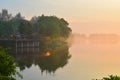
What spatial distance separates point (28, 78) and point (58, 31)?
8424 centimetres

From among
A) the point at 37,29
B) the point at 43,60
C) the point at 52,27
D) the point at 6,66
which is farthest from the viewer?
the point at 37,29

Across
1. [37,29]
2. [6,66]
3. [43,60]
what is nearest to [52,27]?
[37,29]

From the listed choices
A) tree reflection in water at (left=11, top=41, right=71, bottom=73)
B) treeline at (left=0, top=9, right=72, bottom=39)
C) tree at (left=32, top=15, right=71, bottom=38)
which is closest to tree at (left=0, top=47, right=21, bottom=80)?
tree reflection in water at (left=11, top=41, right=71, bottom=73)

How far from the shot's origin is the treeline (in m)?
115

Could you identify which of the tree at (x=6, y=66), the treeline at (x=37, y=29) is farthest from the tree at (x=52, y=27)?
the tree at (x=6, y=66)

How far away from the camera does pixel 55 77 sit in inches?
2071

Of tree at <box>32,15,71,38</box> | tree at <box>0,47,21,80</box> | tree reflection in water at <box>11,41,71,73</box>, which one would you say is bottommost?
tree reflection in water at <box>11,41,71,73</box>

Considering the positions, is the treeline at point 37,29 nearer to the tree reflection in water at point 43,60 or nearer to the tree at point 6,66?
the tree reflection in water at point 43,60

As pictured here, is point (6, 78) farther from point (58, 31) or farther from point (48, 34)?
point (58, 31)

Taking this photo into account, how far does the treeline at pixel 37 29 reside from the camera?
115 metres

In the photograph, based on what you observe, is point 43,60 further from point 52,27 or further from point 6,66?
point 6,66

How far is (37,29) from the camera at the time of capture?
433ft

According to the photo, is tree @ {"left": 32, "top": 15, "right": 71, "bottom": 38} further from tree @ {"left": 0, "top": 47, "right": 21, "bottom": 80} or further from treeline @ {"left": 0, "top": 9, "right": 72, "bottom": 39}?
tree @ {"left": 0, "top": 47, "right": 21, "bottom": 80}

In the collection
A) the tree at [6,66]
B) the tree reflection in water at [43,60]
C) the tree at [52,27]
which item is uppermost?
the tree at [52,27]
